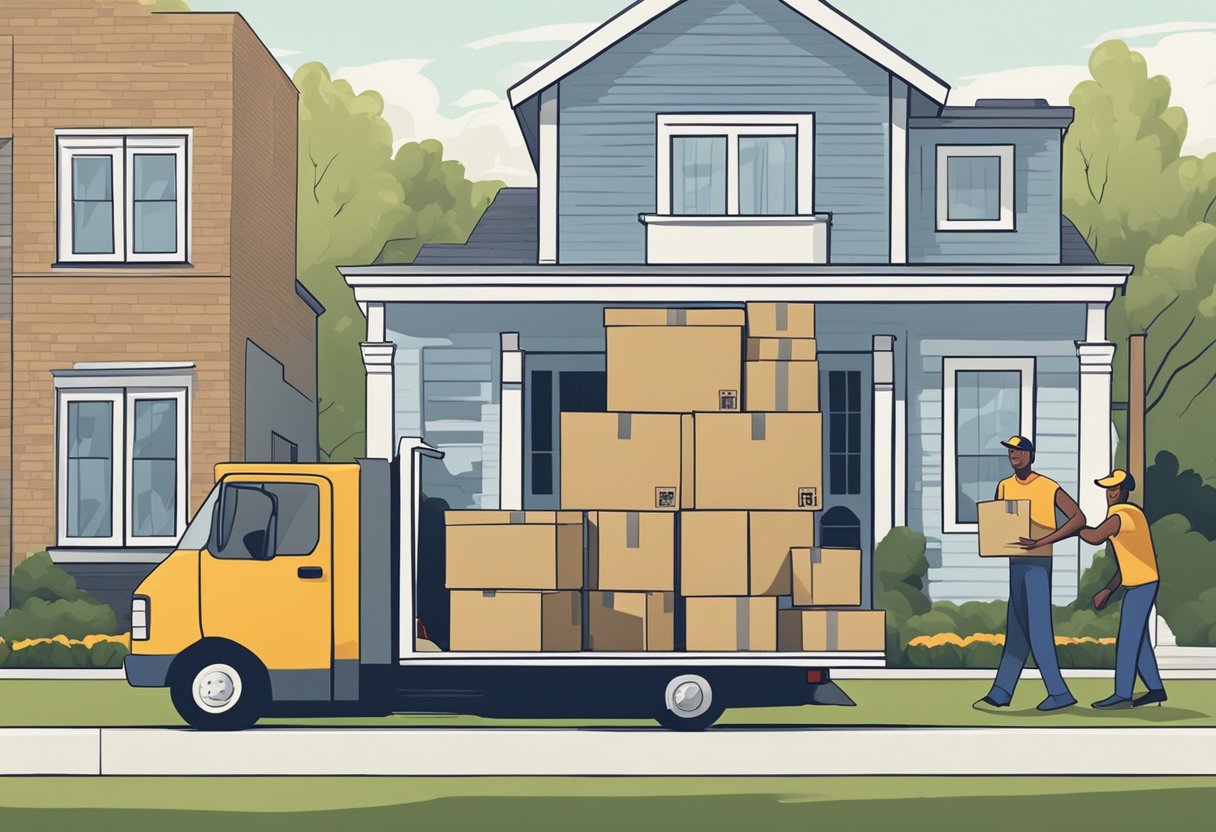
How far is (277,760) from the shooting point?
1229 cm

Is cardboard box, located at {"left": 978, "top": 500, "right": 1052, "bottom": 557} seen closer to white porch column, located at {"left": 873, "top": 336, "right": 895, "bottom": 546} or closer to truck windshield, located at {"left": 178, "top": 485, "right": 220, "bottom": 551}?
truck windshield, located at {"left": 178, "top": 485, "right": 220, "bottom": 551}

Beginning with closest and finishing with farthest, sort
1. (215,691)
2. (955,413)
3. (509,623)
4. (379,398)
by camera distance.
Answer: (215,691) < (509,623) < (379,398) < (955,413)

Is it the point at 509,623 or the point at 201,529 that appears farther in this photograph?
the point at 201,529

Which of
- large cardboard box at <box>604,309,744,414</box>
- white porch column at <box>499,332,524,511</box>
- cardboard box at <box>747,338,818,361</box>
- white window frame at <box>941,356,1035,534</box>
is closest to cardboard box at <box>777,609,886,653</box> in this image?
large cardboard box at <box>604,309,744,414</box>

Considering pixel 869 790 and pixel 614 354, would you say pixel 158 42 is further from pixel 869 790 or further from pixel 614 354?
pixel 869 790

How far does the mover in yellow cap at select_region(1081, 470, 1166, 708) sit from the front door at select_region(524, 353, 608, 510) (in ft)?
29.9

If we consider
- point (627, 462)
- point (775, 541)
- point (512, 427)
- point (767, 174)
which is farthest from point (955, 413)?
point (627, 462)

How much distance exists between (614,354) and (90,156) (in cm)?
1098

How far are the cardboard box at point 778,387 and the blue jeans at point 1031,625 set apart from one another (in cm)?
225

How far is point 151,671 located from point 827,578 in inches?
199

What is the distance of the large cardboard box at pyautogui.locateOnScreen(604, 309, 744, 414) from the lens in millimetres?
14391

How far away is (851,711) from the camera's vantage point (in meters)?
16.0

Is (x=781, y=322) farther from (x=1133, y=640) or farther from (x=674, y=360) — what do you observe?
(x=1133, y=640)

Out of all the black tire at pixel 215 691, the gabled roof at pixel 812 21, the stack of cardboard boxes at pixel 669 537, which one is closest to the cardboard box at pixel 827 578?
the stack of cardboard boxes at pixel 669 537
